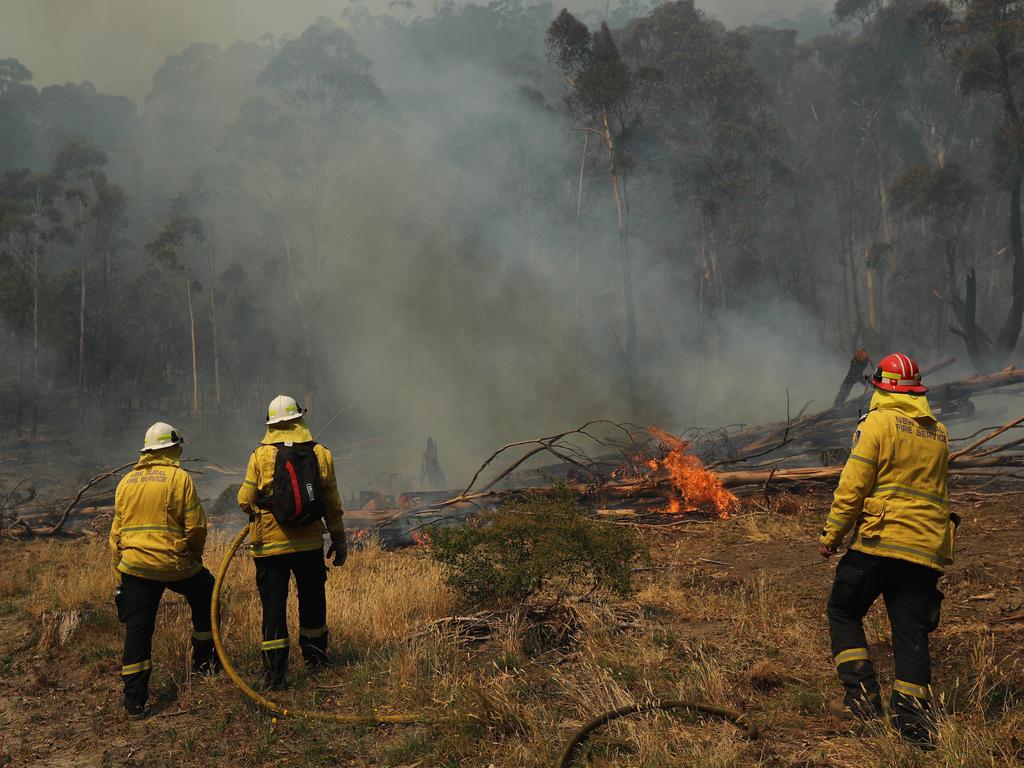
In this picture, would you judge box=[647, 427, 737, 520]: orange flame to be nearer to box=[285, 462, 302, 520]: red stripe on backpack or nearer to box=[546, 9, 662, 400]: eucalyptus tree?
box=[285, 462, 302, 520]: red stripe on backpack

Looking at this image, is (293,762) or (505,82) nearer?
(293,762)

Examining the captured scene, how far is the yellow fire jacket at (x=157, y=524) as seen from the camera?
4.68 m

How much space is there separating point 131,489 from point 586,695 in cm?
292

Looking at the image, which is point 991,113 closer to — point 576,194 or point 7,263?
point 576,194

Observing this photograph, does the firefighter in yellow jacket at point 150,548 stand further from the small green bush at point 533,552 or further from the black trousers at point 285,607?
the small green bush at point 533,552

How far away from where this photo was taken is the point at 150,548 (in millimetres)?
4676

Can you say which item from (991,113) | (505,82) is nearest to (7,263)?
(505,82)

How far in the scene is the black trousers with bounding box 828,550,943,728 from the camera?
3498 mm

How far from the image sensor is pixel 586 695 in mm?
4102

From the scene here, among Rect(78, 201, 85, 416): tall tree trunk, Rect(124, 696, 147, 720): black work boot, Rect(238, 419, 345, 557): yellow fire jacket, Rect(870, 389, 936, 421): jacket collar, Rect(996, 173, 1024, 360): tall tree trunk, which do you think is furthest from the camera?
A: Rect(78, 201, 85, 416): tall tree trunk

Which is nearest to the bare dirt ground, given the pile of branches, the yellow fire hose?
the yellow fire hose

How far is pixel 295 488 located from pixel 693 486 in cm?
683

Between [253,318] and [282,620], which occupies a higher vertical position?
[253,318]

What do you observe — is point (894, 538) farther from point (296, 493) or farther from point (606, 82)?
point (606, 82)
